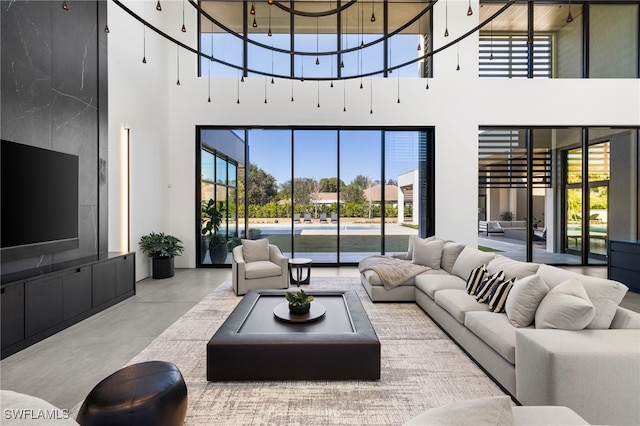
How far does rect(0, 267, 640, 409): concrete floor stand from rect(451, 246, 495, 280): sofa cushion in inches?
90.0

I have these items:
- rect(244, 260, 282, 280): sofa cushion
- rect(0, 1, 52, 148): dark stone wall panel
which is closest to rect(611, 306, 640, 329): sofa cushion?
rect(244, 260, 282, 280): sofa cushion

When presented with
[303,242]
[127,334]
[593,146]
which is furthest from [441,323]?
[593,146]

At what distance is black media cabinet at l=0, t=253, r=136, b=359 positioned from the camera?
2953 millimetres

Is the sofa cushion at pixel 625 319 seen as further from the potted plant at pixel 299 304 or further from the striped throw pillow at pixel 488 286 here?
the potted plant at pixel 299 304

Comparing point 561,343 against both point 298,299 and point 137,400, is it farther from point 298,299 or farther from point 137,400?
point 137,400

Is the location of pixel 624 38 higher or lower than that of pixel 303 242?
higher

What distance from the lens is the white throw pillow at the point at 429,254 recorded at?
505 cm

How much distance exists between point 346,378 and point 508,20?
8445 mm

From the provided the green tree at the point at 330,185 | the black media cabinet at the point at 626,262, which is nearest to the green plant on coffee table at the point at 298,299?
the green tree at the point at 330,185

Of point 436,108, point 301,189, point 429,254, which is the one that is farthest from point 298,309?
point 436,108

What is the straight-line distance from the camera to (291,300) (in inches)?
123

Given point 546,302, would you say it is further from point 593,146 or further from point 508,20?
point 508,20

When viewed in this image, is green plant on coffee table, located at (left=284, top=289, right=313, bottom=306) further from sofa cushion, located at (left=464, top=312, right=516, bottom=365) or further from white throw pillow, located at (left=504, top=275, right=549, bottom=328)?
white throw pillow, located at (left=504, top=275, right=549, bottom=328)

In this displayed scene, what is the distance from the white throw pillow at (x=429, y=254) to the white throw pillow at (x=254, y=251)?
2542 millimetres
